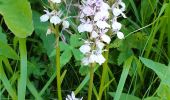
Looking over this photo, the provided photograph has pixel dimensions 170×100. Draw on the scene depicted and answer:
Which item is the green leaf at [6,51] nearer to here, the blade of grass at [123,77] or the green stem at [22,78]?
the green stem at [22,78]

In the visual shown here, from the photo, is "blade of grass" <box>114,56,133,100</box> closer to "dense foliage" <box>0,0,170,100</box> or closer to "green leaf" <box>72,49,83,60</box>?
"dense foliage" <box>0,0,170,100</box>

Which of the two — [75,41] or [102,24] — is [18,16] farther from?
[102,24]

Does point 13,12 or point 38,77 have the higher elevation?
point 13,12

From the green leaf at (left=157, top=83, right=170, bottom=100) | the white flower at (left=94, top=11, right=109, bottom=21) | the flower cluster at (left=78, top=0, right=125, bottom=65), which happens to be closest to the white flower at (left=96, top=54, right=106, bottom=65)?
the flower cluster at (left=78, top=0, right=125, bottom=65)

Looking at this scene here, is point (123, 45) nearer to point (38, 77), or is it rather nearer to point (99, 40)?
point (38, 77)

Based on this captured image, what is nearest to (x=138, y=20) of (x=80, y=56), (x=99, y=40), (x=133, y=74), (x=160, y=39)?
(x=160, y=39)

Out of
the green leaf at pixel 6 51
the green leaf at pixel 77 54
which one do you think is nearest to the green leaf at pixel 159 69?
the green leaf at pixel 77 54
